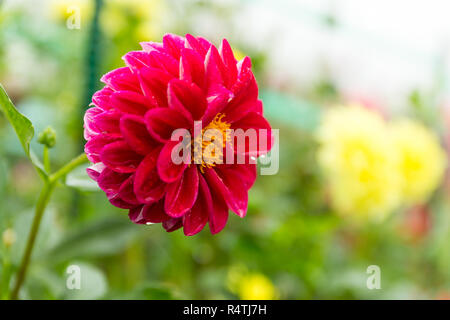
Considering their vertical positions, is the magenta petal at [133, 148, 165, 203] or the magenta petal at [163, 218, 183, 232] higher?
the magenta petal at [133, 148, 165, 203]

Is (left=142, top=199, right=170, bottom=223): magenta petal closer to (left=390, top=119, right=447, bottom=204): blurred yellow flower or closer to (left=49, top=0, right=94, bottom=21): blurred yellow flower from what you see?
(left=49, top=0, right=94, bottom=21): blurred yellow flower

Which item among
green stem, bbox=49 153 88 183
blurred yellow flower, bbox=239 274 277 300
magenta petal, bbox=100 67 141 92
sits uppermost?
magenta petal, bbox=100 67 141 92

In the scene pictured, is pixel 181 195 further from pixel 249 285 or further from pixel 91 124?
pixel 249 285

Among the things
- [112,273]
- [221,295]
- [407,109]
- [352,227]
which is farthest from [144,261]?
[407,109]

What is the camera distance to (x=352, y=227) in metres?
1.01

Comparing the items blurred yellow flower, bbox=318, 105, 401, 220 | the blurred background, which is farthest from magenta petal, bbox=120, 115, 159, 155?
blurred yellow flower, bbox=318, 105, 401, 220

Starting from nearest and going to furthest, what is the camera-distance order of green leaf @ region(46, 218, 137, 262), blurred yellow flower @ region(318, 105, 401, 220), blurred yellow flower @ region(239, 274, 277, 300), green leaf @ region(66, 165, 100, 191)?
green leaf @ region(66, 165, 100, 191) → green leaf @ region(46, 218, 137, 262) → blurred yellow flower @ region(239, 274, 277, 300) → blurred yellow flower @ region(318, 105, 401, 220)

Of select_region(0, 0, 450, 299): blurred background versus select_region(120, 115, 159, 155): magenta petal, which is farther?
select_region(0, 0, 450, 299): blurred background

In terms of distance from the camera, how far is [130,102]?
0.99ft

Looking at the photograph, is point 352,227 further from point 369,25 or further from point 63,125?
point 63,125

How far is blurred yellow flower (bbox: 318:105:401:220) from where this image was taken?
31.6 inches

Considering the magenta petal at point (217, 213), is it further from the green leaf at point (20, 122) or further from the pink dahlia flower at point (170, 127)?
the green leaf at point (20, 122)

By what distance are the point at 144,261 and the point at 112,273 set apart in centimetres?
5

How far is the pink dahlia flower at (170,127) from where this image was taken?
0.30 metres
